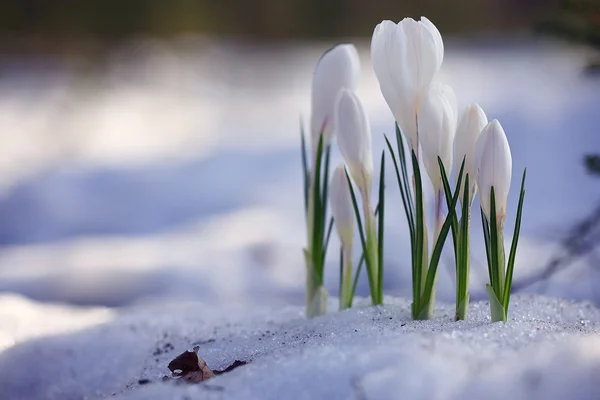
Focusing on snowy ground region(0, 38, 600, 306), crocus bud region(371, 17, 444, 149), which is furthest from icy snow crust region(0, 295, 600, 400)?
snowy ground region(0, 38, 600, 306)

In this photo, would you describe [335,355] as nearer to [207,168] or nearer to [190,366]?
[190,366]

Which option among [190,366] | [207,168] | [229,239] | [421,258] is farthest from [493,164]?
[207,168]

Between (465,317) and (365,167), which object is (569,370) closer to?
(465,317)

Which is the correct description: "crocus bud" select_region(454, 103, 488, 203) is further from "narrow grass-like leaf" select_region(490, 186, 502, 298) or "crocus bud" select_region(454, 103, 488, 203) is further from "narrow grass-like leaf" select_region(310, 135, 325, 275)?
"narrow grass-like leaf" select_region(310, 135, 325, 275)

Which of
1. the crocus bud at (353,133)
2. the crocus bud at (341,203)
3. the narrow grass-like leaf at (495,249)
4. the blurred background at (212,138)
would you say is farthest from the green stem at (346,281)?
the blurred background at (212,138)

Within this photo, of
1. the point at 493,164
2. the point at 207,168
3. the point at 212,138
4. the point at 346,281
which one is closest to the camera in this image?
the point at 493,164

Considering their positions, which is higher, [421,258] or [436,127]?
[436,127]
